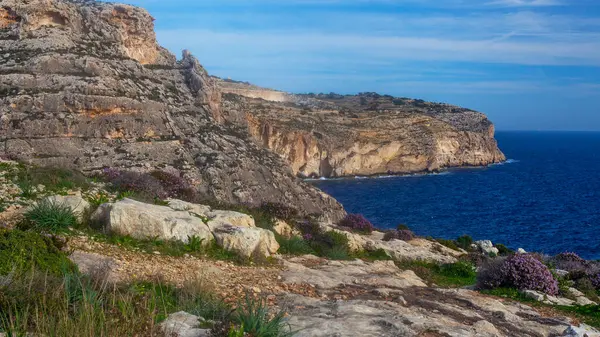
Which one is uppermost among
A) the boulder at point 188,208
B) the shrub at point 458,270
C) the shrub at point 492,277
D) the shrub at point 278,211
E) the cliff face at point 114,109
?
the cliff face at point 114,109

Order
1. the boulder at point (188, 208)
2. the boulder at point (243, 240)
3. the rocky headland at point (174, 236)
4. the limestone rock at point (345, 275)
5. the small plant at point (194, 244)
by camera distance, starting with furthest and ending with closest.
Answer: the boulder at point (188, 208), the boulder at point (243, 240), the small plant at point (194, 244), the limestone rock at point (345, 275), the rocky headland at point (174, 236)

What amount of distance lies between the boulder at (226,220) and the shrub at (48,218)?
11.8 feet

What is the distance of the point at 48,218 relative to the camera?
429 inches

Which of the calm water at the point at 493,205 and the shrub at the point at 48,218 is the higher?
the shrub at the point at 48,218

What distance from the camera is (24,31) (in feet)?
97.3

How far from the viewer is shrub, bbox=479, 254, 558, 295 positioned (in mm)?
13781

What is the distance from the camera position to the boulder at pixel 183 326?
5648mm

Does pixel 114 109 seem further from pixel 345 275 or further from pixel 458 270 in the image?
pixel 458 270

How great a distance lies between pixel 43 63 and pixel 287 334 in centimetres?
2784

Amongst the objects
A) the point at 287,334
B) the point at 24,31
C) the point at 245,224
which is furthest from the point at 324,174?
the point at 287,334

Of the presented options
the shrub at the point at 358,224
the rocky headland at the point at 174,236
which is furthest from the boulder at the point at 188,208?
the shrub at the point at 358,224

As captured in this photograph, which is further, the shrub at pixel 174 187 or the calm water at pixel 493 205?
the calm water at pixel 493 205

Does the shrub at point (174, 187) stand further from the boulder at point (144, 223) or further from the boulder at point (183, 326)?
the boulder at point (183, 326)

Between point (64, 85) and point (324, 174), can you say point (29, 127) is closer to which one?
point (64, 85)
